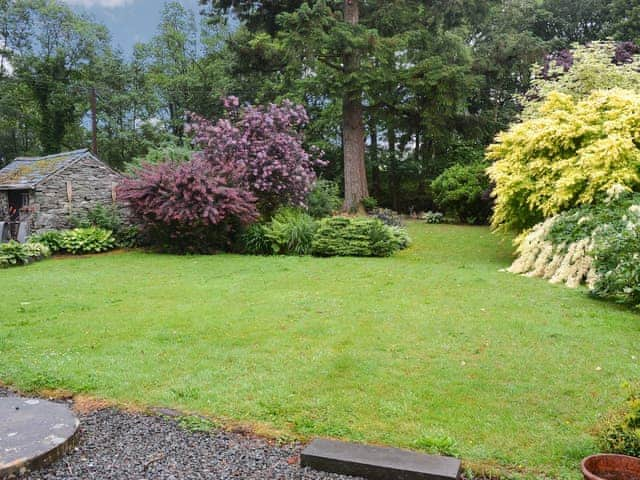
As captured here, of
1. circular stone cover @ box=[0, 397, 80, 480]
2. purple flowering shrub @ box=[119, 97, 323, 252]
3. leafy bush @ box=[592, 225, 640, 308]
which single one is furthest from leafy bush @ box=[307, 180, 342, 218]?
circular stone cover @ box=[0, 397, 80, 480]

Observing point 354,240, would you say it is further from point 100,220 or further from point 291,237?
point 100,220

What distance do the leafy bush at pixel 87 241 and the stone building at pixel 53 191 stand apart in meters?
0.88

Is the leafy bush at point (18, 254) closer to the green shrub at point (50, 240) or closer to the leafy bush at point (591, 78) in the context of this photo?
the green shrub at point (50, 240)

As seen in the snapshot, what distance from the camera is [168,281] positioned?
8.20 meters

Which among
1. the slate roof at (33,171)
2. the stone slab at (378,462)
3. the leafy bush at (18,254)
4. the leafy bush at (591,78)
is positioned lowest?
the stone slab at (378,462)

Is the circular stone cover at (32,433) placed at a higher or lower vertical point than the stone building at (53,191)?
lower

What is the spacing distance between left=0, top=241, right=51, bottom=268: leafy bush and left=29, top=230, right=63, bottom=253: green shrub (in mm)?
595

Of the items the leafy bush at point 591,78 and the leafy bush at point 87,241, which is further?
the leafy bush at point 87,241

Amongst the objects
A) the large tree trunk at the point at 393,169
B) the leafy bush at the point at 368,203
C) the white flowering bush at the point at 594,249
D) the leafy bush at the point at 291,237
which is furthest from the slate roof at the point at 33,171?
the large tree trunk at the point at 393,169

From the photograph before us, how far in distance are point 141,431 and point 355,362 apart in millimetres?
1778

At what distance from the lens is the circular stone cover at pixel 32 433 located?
2662 mm

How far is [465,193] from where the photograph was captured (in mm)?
15641

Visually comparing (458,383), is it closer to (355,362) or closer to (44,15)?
(355,362)

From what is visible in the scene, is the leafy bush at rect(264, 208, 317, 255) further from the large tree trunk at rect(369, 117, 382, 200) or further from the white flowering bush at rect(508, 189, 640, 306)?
the large tree trunk at rect(369, 117, 382, 200)
